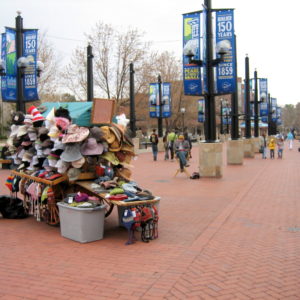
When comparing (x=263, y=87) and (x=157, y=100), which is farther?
(x=157, y=100)

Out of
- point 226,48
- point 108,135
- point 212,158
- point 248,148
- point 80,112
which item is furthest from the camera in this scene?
point 248,148

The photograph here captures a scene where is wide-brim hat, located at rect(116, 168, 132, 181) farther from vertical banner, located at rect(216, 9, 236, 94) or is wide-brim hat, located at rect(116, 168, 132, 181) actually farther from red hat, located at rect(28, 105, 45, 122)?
vertical banner, located at rect(216, 9, 236, 94)

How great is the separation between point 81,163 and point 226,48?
30.4 feet

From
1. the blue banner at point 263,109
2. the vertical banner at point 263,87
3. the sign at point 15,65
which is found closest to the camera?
the sign at point 15,65

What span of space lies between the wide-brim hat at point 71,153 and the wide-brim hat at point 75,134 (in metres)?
0.17

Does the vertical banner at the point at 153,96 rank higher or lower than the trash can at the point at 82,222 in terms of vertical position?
higher


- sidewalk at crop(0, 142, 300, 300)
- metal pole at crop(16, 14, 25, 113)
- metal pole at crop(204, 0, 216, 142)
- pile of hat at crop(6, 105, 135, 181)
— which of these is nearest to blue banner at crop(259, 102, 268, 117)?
metal pole at crop(204, 0, 216, 142)

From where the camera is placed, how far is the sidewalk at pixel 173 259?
445 cm

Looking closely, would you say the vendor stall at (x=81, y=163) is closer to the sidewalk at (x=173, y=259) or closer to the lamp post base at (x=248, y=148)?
the sidewalk at (x=173, y=259)

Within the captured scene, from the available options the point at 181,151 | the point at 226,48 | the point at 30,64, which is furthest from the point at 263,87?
the point at 30,64

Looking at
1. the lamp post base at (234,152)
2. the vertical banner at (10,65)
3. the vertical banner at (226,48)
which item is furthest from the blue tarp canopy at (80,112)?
the lamp post base at (234,152)

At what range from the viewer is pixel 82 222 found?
629 centimetres

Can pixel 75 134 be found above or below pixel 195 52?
below

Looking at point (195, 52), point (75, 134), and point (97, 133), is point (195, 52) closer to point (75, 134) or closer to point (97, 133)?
point (97, 133)
